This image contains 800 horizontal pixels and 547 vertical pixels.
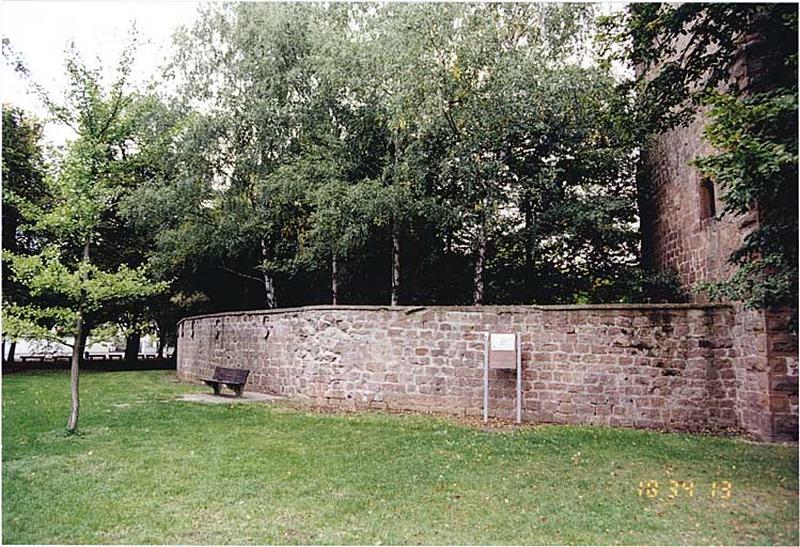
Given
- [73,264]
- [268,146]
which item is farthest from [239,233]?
[73,264]

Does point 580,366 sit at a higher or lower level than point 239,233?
lower

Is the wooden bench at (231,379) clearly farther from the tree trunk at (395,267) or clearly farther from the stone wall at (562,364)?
the tree trunk at (395,267)

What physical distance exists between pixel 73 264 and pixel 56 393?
3.46m

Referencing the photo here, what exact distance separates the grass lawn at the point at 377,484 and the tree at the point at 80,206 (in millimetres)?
1353

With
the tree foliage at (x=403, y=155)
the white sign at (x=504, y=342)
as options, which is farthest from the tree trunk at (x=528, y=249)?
the white sign at (x=504, y=342)

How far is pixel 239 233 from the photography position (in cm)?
1298

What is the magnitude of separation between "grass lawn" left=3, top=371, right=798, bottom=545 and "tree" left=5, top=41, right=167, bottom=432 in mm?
1353

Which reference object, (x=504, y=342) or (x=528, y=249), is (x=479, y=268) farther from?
(x=504, y=342)

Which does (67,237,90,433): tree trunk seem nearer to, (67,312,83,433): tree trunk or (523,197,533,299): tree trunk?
(67,312,83,433): tree trunk

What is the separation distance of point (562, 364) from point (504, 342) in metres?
0.82

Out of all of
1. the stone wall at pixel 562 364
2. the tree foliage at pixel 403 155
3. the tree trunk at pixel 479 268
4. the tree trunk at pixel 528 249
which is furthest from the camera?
the tree trunk at pixel 479 268

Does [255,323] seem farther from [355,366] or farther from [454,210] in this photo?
[454,210]

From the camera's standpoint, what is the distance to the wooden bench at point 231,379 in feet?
32.6

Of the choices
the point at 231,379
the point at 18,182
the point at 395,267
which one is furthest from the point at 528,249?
the point at 18,182
